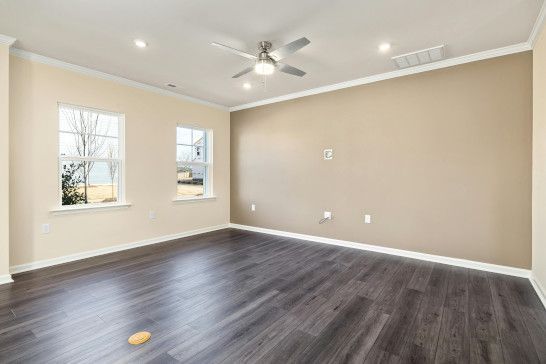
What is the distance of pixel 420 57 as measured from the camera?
346 centimetres

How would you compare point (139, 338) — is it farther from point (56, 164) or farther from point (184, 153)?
point (184, 153)

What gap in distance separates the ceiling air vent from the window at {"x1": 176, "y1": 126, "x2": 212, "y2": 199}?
3.83 m

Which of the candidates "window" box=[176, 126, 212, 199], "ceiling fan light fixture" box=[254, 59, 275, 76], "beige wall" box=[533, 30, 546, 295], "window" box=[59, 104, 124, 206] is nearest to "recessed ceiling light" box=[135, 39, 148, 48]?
"ceiling fan light fixture" box=[254, 59, 275, 76]

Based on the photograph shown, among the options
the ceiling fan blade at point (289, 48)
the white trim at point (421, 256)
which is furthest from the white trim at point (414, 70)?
the white trim at point (421, 256)

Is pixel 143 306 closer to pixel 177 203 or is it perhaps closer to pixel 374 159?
pixel 177 203

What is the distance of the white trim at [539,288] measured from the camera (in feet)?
8.47

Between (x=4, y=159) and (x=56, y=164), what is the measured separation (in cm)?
64

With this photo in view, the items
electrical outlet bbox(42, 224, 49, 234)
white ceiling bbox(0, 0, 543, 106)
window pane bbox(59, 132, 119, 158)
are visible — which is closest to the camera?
white ceiling bbox(0, 0, 543, 106)

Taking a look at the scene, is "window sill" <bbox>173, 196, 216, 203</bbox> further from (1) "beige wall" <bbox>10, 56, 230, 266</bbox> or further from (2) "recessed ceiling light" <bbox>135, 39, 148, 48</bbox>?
(2) "recessed ceiling light" <bbox>135, 39, 148, 48</bbox>

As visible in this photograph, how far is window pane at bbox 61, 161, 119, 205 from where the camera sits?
3859mm

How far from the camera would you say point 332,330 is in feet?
6.99

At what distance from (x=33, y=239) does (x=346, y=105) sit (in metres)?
4.89

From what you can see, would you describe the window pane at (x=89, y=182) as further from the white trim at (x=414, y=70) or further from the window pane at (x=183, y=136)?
the white trim at (x=414, y=70)

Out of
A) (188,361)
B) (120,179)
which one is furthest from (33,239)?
(188,361)
